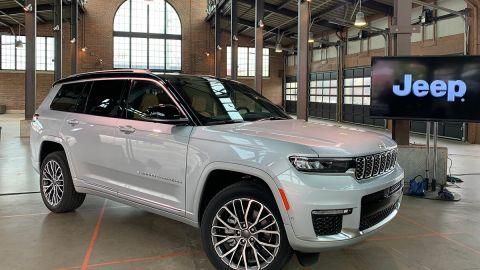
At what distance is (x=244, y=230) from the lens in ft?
11.2

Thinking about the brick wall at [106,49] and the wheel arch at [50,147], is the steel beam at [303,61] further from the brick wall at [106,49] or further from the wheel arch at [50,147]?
the brick wall at [106,49]

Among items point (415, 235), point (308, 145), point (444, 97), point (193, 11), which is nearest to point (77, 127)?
point (308, 145)

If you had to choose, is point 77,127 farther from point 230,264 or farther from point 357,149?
point 357,149

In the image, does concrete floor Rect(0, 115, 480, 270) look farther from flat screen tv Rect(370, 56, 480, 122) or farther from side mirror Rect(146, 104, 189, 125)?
flat screen tv Rect(370, 56, 480, 122)

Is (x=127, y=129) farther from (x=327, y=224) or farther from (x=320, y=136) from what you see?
(x=327, y=224)

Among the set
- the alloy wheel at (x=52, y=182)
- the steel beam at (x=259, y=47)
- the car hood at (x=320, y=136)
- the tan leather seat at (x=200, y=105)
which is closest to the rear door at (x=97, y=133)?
the alloy wheel at (x=52, y=182)

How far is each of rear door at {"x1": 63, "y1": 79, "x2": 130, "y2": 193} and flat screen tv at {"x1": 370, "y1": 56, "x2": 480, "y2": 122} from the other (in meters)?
4.30

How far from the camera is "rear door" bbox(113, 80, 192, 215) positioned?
3816 mm

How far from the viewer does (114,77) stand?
15.7 ft

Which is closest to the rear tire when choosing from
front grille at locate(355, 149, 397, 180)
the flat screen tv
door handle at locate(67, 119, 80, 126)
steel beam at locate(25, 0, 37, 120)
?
door handle at locate(67, 119, 80, 126)

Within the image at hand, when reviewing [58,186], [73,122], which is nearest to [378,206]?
[73,122]

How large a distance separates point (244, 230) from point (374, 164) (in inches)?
46.4

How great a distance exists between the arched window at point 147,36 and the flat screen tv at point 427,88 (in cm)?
2770

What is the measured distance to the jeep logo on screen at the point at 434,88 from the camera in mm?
6637
